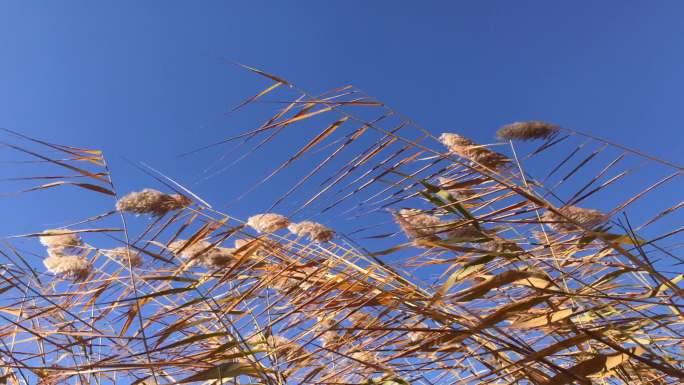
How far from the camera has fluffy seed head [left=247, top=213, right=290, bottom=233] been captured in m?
1.55

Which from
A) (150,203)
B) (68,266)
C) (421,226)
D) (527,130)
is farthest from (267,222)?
(527,130)

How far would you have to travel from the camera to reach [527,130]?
1391mm

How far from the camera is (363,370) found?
137 centimetres

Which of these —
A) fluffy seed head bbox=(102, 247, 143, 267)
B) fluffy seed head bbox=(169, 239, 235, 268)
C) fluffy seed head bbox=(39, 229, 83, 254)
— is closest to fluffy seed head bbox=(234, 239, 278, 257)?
fluffy seed head bbox=(169, 239, 235, 268)

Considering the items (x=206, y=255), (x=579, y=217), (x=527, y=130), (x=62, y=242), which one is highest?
(x=62, y=242)

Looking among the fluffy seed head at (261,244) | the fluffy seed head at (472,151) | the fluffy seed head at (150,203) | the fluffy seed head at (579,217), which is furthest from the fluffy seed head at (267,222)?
the fluffy seed head at (579,217)

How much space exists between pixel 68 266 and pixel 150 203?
394 mm

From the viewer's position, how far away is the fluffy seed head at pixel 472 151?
57.2 inches

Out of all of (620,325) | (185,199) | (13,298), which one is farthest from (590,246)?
(13,298)

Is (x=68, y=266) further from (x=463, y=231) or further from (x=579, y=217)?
(x=579, y=217)

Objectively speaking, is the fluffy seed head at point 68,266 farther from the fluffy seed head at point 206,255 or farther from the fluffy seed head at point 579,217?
the fluffy seed head at point 579,217

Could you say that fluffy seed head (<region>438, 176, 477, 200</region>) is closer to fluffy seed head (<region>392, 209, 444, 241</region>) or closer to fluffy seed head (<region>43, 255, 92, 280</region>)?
fluffy seed head (<region>392, 209, 444, 241</region>)

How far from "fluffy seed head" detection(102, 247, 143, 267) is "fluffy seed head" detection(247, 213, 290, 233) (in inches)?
15.7

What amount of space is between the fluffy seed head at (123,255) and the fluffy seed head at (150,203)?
23 centimetres
